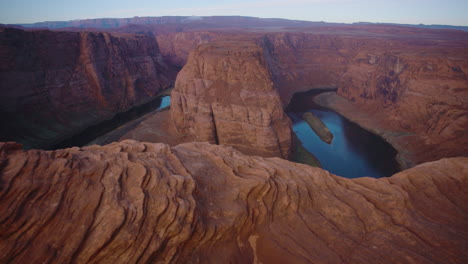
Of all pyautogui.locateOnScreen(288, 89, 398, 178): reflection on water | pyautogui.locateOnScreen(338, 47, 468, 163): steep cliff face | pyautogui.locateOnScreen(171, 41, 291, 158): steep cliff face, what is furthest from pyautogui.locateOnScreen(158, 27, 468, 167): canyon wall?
pyautogui.locateOnScreen(171, 41, 291, 158): steep cliff face

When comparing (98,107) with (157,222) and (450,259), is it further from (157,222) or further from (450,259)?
(450,259)

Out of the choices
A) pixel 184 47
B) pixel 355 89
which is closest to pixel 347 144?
pixel 355 89

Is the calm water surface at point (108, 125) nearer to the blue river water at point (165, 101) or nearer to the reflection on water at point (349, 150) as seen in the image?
the blue river water at point (165, 101)

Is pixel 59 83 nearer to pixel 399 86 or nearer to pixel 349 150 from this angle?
pixel 349 150

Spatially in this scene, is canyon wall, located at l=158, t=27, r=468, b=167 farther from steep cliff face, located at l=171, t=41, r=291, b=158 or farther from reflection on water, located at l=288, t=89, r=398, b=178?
steep cliff face, located at l=171, t=41, r=291, b=158

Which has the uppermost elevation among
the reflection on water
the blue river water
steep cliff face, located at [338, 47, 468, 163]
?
steep cliff face, located at [338, 47, 468, 163]

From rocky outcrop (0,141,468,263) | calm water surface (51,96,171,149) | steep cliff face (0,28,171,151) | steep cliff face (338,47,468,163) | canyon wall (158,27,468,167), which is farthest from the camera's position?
calm water surface (51,96,171,149)
